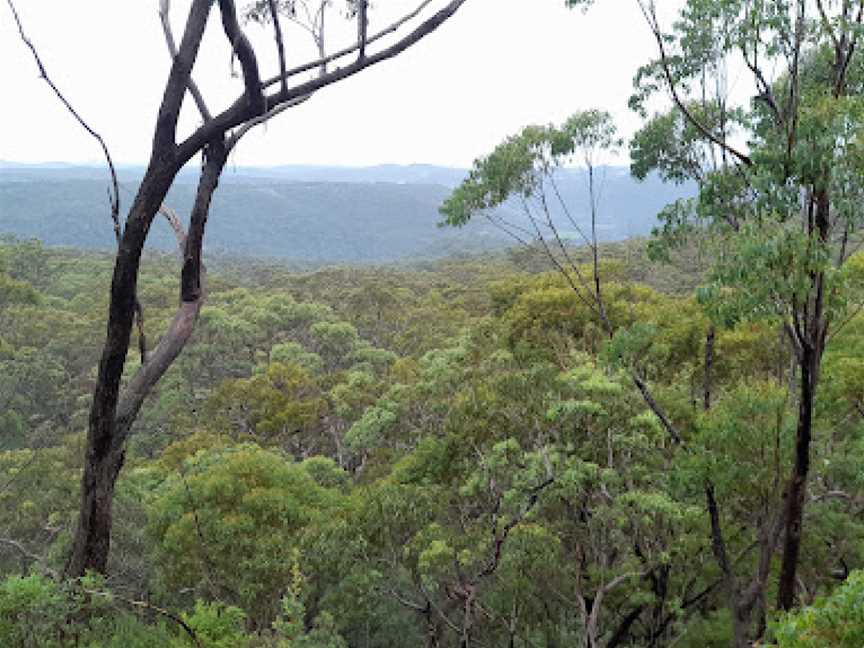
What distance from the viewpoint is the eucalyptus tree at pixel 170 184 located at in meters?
4.29

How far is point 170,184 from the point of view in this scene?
446 centimetres

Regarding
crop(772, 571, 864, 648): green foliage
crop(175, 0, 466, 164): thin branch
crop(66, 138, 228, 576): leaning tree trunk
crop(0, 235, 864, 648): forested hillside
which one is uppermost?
crop(175, 0, 466, 164): thin branch

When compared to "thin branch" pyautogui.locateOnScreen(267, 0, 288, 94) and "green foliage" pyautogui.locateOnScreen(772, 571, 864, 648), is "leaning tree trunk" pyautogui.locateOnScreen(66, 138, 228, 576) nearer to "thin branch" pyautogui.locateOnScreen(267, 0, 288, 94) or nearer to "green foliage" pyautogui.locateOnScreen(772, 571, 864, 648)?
"thin branch" pyautogui.locateOnScreen(267, 0, 288, 94)

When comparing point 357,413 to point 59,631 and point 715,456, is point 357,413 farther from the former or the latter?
point 59,631

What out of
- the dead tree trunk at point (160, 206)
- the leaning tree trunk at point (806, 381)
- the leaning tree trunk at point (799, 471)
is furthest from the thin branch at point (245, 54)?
the leaning tree trunk at point (799, 471)

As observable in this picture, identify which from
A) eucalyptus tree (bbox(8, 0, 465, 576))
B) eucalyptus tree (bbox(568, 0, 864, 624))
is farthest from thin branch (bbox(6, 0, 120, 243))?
eucalyptus tree (bbox(568, 0, 864, 624))

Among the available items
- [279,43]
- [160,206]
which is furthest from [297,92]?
[160,206]

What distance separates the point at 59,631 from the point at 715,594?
956cm

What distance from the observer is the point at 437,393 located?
14938 mm

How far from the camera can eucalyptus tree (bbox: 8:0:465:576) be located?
14.1ft

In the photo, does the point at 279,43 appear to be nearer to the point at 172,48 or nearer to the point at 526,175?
the point at 172,48

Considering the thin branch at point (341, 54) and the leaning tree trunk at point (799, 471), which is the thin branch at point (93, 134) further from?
the leaning tree trunk at point (799, 471)

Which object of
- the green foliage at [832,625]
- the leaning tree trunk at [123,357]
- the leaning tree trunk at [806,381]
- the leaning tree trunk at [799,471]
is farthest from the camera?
the leaning tree trunk at [799,471]

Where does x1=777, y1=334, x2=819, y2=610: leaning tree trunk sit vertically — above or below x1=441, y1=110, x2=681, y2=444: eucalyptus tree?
below
